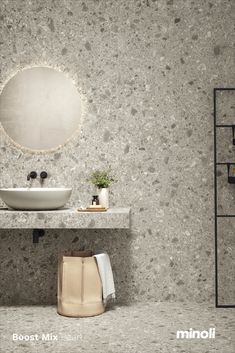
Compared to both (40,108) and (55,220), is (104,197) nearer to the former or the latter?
(55,220)

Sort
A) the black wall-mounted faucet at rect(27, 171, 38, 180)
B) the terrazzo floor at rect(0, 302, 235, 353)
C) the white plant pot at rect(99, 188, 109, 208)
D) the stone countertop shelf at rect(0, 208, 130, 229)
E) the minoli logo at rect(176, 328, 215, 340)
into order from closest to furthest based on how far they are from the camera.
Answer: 1. the terrazzo floor at rect(0, 302, 235, 353)
2. the minoli logo at rect(176, 328, 215, 340)
3. the stone countertop shelf at rect(0, 208, 130, 229)
4. the white plant pot at rect(99, 188, 109, 208)
5. the black wall-mounted faucet at rect(27, 171, 38, 180)

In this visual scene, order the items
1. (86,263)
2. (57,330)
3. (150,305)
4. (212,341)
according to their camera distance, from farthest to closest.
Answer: (150,305) < (86,263) < (57,330) < (212,341)

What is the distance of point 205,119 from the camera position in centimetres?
369

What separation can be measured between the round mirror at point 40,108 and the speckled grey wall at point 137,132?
3.4 inches

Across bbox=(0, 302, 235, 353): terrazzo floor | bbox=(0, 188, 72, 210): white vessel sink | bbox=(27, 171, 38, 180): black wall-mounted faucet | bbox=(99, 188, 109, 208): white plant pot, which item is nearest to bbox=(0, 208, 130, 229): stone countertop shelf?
bbox=(0, 188, 72, 210): white vessel sink

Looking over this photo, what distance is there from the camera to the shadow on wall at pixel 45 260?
3.68 m

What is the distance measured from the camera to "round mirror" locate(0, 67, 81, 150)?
3.69m

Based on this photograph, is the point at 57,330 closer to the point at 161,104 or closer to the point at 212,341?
the point at 212,341

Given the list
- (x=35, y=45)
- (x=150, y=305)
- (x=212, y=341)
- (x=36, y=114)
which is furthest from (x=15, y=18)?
(x=212, y=341)

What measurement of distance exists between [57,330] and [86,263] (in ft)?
1.68

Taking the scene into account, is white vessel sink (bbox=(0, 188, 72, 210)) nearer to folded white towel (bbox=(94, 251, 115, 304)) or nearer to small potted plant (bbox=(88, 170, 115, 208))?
small potted plant (bbox=(88, 170, 115, 208))

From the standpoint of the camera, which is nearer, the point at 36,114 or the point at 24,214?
the point at 24,214

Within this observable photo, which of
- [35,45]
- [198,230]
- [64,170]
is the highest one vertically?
[35,45]

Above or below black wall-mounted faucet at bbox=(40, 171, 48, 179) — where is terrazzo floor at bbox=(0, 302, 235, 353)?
below
